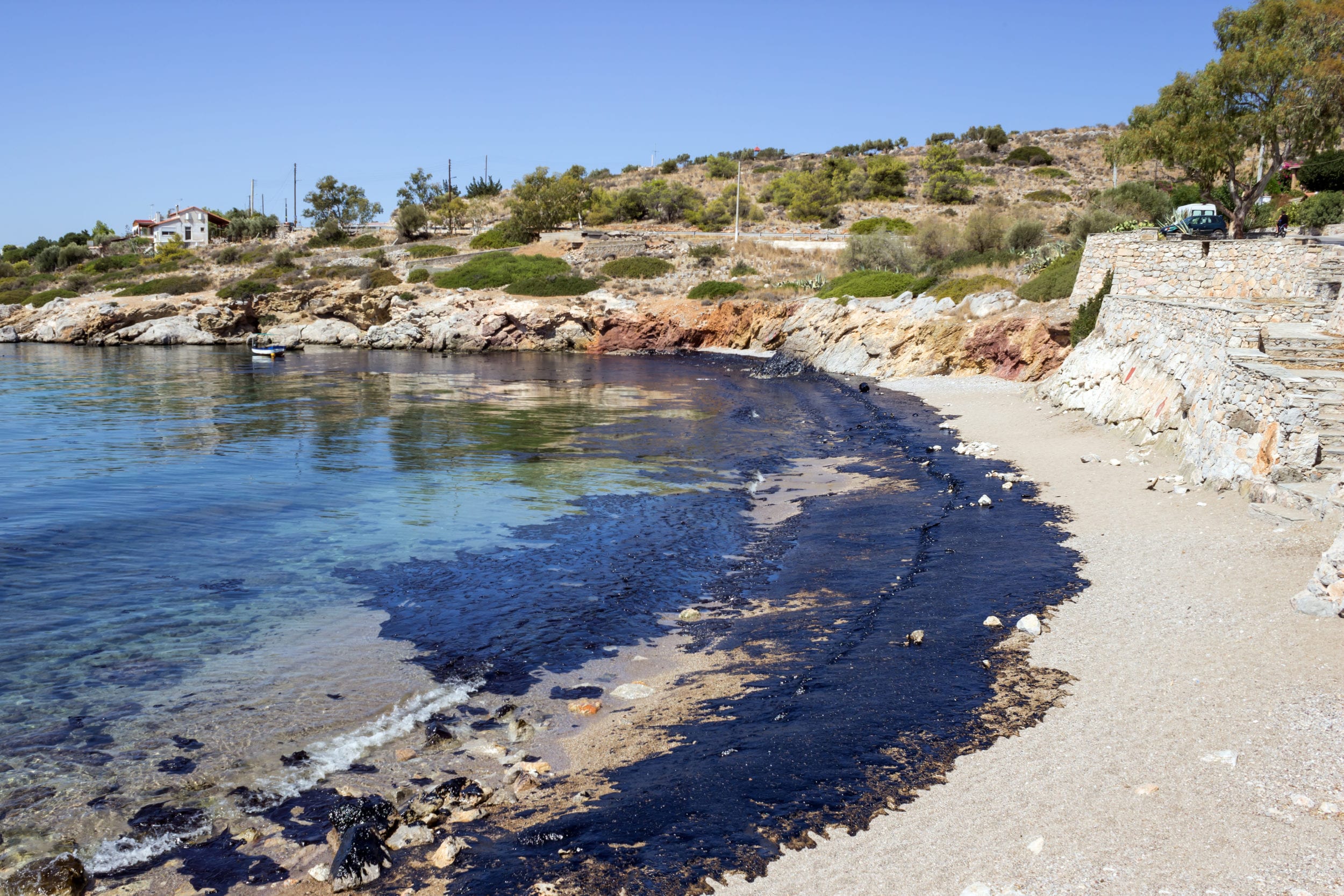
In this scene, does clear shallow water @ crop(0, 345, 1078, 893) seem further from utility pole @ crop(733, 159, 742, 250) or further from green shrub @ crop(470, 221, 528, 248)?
green shrub @ crop(470, 221, 528, 248)

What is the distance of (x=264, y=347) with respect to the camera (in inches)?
2190

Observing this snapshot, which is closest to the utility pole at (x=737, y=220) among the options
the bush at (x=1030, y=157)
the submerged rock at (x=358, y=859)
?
the bush at (x=1030, y=157)

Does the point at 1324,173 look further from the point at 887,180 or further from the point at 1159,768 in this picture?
the point at 1159,768

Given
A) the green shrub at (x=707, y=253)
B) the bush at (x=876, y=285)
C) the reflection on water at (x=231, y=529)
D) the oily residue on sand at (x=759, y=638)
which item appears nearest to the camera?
the oily residue on sand at (x=759, y=638)

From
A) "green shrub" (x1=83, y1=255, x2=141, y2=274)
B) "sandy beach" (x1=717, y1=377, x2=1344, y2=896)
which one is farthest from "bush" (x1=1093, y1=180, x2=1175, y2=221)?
"green shrub" (x1=83, y1=255, x2=141, y2=274)

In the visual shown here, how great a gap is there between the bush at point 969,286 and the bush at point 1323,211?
43.4ft

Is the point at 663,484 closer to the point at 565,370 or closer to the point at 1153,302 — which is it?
the point at 1153,302

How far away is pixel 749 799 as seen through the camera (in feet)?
23.1

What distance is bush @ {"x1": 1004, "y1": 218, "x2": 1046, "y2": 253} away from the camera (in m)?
47.2

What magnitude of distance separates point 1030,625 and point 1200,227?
25.6 metres

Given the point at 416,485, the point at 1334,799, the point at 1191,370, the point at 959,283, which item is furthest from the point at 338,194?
the point at 1334,799

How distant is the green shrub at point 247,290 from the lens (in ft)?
223

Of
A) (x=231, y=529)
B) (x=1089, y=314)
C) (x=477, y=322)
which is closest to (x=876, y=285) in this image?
(x=1089, y=314)

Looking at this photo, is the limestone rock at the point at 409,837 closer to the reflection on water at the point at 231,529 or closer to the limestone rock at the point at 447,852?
the limestone rock at the point at 447,852
